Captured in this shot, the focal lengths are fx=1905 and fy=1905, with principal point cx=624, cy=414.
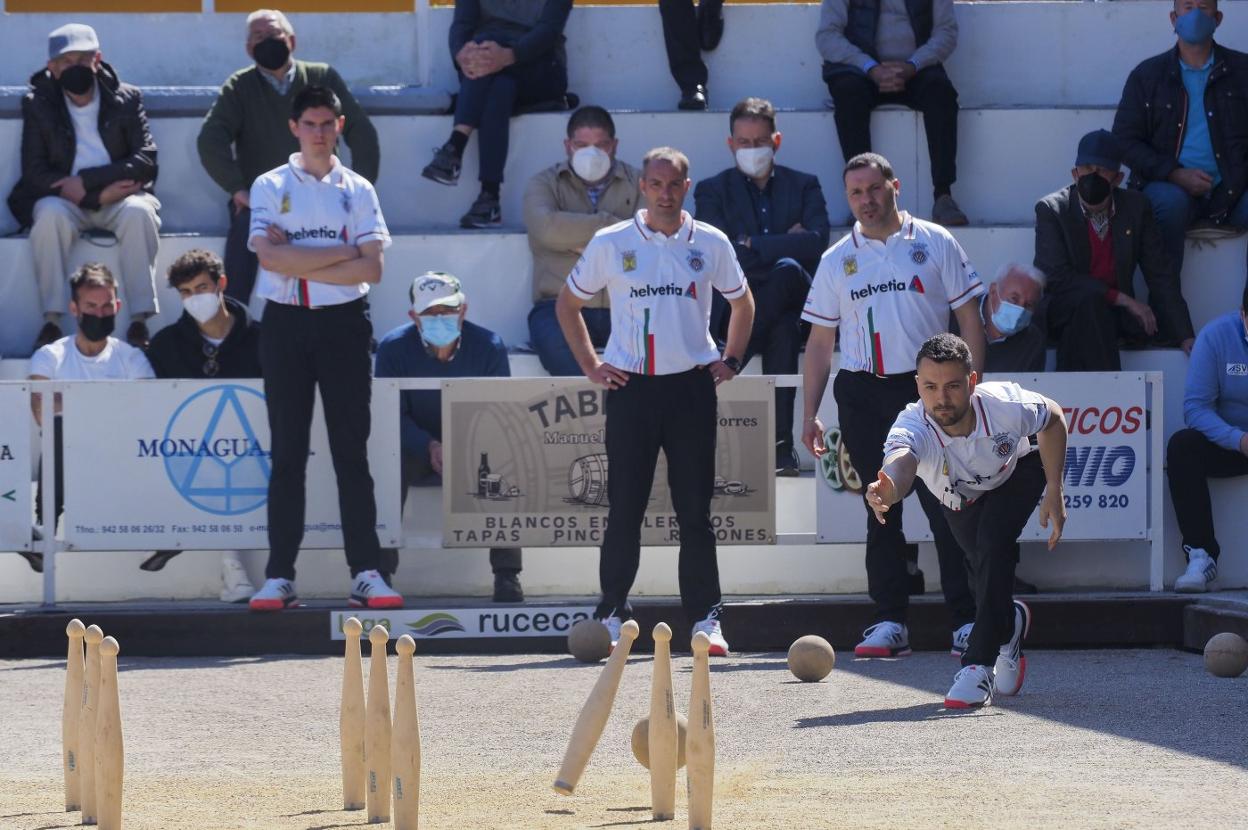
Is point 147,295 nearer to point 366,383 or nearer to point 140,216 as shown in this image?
point 140,216

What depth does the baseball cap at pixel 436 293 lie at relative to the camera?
432 inches

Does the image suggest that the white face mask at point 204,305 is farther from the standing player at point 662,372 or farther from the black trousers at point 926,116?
the black trousers at point 926,116

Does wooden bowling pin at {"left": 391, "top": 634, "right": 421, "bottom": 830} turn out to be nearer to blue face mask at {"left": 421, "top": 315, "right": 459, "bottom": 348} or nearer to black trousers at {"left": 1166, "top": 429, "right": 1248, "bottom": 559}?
blue face mask at {"left": 421, "top": 315, "right": 459, "bottom": 348}

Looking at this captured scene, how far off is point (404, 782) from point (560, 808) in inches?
28.7

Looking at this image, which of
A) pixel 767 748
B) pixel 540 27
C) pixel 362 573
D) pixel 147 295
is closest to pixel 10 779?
pixel 767 748

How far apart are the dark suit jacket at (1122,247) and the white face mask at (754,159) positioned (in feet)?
5.89

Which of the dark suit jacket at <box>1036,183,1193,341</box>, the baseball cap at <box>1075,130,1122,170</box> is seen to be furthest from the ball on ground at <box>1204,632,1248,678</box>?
the baseball cap at <box>1075,130,1122,170</box>

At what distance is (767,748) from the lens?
7102 mm

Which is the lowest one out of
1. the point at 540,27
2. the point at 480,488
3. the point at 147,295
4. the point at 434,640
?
the point at 434,640

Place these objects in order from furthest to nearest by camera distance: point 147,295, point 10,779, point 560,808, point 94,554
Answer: point 147,295
point 94,554
point 10,779
point 560,808

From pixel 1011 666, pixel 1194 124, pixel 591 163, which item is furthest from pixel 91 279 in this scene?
pixel 1194 124

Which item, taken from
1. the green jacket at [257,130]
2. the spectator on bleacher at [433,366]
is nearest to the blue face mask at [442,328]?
the spectator on bleacher at [433,366]

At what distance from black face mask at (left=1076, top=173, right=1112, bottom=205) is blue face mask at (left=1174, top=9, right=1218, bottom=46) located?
1.53m

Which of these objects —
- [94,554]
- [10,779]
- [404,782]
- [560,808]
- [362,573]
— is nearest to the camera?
[404,782]
